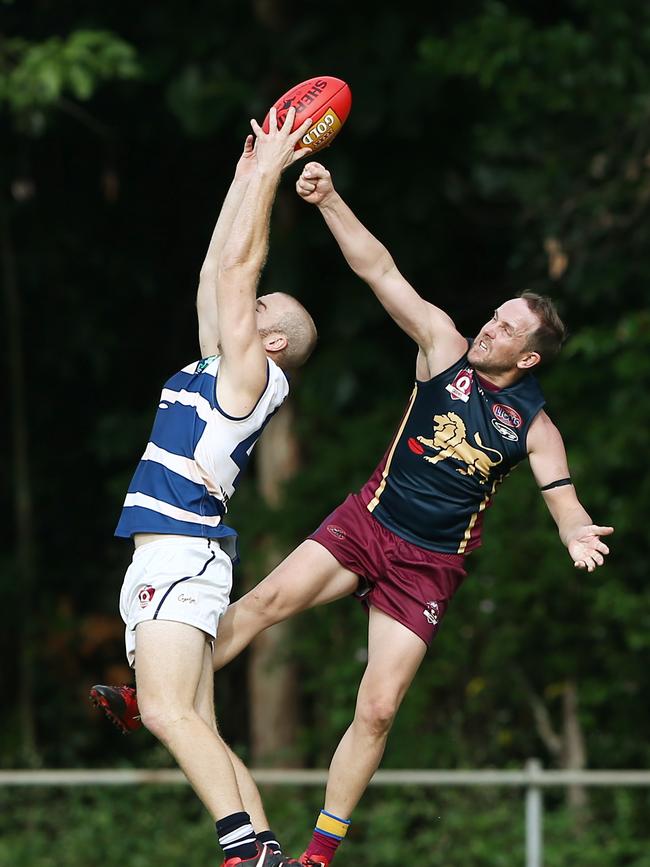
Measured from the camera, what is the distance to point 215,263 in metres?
5.71

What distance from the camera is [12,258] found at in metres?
12.6

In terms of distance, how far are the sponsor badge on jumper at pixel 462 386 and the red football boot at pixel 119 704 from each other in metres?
1.50

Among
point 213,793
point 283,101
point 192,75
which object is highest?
point 192,75

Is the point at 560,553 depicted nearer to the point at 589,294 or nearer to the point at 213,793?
the point at 589,294

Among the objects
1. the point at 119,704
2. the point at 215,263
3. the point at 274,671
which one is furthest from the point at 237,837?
the point at 274,671

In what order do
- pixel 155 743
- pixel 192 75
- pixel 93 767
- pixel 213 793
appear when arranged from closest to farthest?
pixel 213 793, pixel 192 75, pixel 155 743, pixel 93 767

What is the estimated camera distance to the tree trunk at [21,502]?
12.5m

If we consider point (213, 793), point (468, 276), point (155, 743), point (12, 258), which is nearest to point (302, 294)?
point (468, 276)

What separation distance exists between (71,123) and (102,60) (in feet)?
7.48

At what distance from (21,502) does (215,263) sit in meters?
7.56

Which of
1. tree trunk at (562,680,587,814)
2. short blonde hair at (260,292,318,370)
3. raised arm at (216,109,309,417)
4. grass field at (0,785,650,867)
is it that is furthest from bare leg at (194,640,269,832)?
tree trunk at (562,680,587,814)

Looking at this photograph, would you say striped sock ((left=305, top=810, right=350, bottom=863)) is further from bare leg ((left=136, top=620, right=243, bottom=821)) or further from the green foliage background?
the green foliage background

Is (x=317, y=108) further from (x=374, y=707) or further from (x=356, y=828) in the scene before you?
(x=356, y=828)

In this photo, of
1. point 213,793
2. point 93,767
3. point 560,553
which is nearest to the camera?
point 213,793
